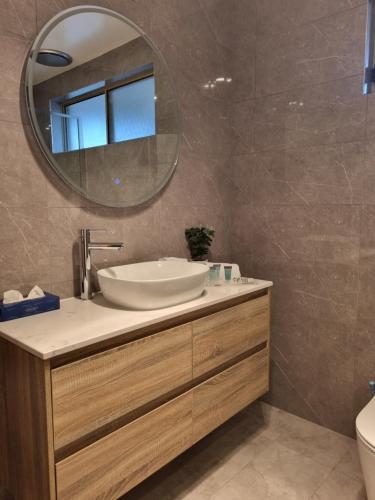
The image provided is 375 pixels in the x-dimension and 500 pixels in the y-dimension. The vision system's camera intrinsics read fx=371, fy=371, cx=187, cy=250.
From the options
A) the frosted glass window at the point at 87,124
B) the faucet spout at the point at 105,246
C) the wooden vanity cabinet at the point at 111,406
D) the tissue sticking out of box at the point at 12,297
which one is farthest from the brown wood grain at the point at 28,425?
the frosted glass window at the point at 87,124

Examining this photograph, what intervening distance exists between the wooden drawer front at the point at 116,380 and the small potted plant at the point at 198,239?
0.68 meters

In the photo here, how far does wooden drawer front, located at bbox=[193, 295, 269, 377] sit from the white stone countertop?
0.10 m

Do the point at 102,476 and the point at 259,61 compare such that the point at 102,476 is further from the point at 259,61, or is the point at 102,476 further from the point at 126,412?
the point at 259,61

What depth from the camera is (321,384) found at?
2.03 metres

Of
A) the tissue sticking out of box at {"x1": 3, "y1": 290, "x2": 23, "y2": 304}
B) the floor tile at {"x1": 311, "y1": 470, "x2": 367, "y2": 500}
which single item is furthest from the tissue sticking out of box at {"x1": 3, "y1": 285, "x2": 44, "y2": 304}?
the floor tile at {"x1": 311, "y1": 470, "x2": 367, "y2": 500}

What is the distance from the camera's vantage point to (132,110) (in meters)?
1.76

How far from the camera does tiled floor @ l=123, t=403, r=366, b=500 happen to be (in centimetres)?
159

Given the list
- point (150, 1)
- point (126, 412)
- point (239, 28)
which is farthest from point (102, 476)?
point (239, 28)

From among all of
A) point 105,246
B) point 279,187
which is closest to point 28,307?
point 105,246

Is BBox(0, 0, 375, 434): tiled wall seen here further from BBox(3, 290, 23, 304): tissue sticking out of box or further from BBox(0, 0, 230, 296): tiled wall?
BBox(3, 290, 23, 304): tissue sticking out of box

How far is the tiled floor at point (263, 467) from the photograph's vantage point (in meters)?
1.59

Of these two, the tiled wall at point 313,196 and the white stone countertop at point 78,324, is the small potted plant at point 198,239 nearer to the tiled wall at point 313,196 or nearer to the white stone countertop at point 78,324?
the tiled wall at point 313,196

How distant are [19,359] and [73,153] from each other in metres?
0.84

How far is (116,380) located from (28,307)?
42 cm
